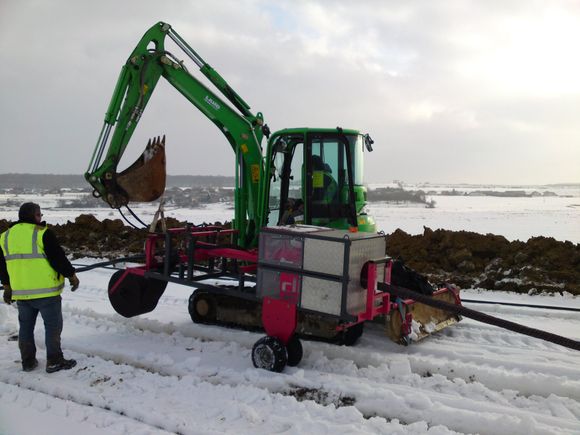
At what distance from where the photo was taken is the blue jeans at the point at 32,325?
16.3 ft

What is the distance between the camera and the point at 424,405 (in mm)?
4141

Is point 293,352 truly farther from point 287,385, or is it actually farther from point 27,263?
point 27,263

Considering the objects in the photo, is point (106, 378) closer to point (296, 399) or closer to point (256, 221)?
point (296, 399)

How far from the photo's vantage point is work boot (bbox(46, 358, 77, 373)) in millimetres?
4930

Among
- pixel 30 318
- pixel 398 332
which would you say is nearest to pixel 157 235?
pixel 30 318

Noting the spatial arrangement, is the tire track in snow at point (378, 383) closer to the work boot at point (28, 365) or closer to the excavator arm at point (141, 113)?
the work boot at point (28, 365)

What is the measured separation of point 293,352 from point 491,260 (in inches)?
242

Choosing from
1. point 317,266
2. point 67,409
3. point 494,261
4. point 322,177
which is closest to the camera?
point 67,409

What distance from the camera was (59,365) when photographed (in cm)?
497

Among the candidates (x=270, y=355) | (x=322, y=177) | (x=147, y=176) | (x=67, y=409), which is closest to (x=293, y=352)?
(x=270, y=355)

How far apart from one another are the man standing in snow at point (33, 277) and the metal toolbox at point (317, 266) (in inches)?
76.8

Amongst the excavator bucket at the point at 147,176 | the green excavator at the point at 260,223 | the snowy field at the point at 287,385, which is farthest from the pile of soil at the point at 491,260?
the excavator bucket at the point at 147,176

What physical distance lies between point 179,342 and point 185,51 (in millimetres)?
4142

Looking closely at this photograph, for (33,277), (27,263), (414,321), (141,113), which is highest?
(141,113)
